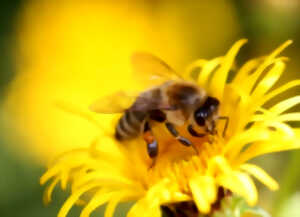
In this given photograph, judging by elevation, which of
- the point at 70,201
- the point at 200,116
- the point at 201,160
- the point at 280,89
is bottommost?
the point at 70,201

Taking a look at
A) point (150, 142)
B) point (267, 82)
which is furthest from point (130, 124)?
point (267, 82)

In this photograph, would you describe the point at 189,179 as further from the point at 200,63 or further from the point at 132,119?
the point at 200,63

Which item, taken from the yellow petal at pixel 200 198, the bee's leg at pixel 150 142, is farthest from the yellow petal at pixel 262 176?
the bee's leg at pixel 150 142

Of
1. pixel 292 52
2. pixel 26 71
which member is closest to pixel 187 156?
pixel 292 52

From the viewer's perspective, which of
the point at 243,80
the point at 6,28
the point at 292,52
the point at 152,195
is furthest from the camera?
the point at 6,28

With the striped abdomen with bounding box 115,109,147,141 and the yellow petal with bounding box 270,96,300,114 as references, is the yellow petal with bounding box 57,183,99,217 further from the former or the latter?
the yellow petal with bounding box 270,96,300,114

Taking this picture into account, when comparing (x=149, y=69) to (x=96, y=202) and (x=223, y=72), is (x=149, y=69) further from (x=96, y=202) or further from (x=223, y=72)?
(x=96, y=202)

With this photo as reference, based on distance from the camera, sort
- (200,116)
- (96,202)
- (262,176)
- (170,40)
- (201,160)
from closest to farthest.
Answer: (262,176)
(96,202)
(201,160)
(200,116)
(170,40)
